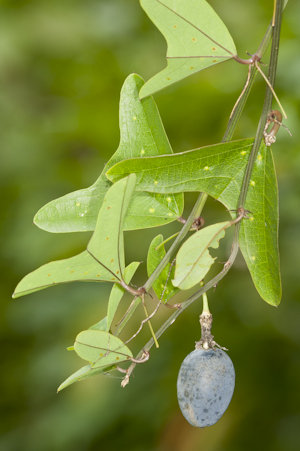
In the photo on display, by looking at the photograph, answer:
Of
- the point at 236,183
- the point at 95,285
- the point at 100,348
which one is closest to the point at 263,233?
the point at 236,183

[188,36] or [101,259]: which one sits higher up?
[188,36]

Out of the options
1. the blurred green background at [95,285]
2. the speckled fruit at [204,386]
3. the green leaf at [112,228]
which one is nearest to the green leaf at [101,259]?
the green leaf at [112,228]

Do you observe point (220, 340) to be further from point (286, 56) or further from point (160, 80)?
point (160, 80)

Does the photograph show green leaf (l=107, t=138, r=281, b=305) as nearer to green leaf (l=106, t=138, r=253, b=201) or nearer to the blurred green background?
green leaf (l=106, t=138, r=253, b=201)

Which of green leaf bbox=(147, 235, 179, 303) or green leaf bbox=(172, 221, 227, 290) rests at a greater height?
green leaf bbox=(172, 221, 227, 290)

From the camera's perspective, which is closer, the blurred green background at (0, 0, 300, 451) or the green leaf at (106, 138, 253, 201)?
the green leaf at (106, 138, 253, 201)

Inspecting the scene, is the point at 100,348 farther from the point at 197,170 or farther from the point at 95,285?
the point at 95,285

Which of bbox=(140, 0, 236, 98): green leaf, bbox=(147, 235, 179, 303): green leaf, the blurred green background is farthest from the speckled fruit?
the blurred green background
